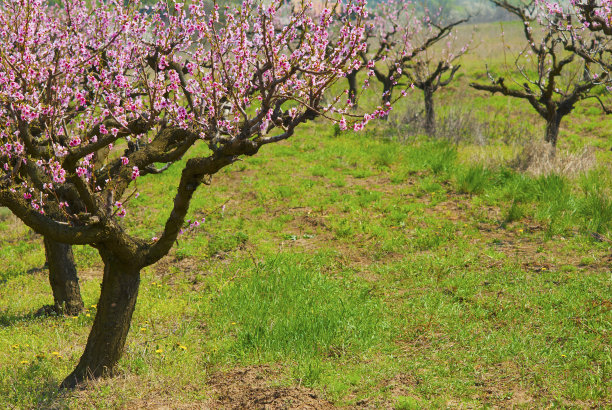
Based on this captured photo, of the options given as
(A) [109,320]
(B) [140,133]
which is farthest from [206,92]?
(A) [109,320]

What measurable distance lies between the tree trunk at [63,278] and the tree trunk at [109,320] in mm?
2436

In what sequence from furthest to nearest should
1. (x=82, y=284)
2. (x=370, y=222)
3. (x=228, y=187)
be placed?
(x=228, y=187), (x=370, y=222), (x=82, y=284)

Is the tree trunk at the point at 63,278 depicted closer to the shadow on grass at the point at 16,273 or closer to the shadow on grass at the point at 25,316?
the shadow on grass at the point at 25,316

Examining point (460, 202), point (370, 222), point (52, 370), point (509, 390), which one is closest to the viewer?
point (509, 390)

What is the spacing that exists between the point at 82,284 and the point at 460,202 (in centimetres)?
815

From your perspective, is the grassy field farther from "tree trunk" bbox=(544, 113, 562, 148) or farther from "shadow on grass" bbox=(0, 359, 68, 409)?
"tree trunk" bbox=(544, 113, 562, 148)

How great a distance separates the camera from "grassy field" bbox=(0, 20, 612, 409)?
5.95m

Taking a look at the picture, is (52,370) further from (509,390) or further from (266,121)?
(509,390)

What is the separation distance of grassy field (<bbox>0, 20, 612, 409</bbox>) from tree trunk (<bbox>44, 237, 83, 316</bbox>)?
32cm

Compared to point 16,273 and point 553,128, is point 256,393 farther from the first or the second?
point 553,128

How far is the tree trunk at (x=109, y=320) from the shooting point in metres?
5.98

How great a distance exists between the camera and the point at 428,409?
18.0 ft

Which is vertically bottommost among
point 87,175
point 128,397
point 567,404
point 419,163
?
point 567,404

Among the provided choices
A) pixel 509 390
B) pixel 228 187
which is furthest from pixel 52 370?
pixel 228 187
